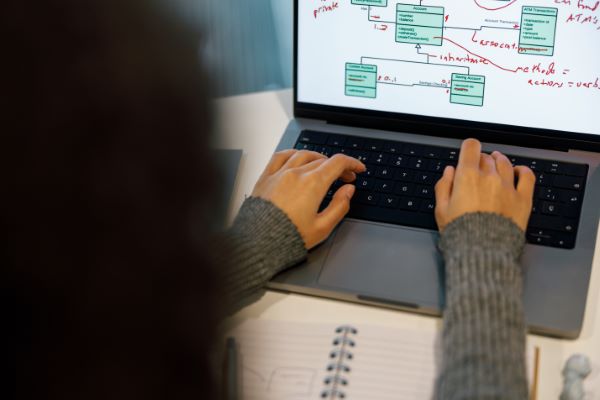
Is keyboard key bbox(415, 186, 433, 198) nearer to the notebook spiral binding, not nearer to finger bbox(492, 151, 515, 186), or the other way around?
finger bbox(492, 151, 515, 186)

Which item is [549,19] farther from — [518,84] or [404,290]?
[404,290]

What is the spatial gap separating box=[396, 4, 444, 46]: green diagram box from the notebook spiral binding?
0.37 m

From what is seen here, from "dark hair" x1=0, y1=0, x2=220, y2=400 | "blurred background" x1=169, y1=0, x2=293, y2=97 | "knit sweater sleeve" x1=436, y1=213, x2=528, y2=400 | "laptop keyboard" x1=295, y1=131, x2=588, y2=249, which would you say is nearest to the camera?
"dark hair" x1=0, y1=0, x2=220, y2=400

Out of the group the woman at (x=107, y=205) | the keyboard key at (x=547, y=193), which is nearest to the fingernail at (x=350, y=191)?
the keyboard key at (x=547, y=193)

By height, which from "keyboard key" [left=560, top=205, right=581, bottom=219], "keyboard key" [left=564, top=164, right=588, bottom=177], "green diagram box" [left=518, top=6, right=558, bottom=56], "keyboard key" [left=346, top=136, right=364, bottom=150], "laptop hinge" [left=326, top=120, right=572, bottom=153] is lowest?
"keyboard key" [left=560, top=205, right=581, bottom=219]

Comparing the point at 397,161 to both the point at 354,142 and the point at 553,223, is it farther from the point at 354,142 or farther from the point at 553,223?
the point at 553,223

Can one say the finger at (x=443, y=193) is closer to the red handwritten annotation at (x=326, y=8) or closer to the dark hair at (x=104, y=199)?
the red handwritten annotation at (x=326, y=8)

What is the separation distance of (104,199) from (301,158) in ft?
1.82

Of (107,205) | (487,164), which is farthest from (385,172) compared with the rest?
(107,205)

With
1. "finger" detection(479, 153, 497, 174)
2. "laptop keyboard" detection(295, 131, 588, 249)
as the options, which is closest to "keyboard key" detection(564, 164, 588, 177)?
"laptop keyboard" detection(295, 131, 588, 249)

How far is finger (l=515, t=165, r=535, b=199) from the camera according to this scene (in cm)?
76

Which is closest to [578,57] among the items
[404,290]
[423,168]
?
[423,168]

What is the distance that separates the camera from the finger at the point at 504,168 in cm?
78

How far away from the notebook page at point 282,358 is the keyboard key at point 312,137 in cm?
28
